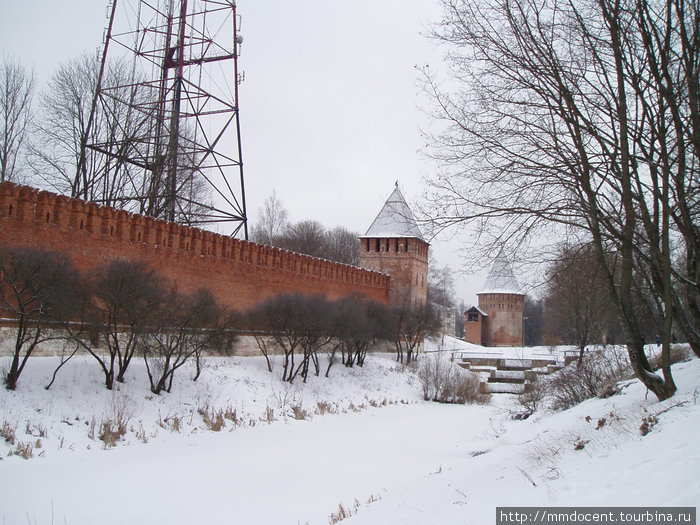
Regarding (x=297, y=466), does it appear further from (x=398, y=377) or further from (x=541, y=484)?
(x=398, y=377)

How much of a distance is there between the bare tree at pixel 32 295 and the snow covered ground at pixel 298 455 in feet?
1.95

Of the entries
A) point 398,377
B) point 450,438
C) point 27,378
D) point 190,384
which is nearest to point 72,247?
point 27,378

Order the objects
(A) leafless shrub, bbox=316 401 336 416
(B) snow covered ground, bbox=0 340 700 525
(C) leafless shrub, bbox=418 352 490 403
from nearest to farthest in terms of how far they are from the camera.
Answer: (B) snow covered ground, bbox=0 340 700 525 → (A) leafless shrub, bbox=316 401 336 416 → (C) leafless shrub, bbox=418 352 490 403

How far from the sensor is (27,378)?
10.7 m

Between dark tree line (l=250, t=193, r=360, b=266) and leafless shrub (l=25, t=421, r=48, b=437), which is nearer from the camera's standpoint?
leafless shrub (l=25, t=421, r=48, b=437)

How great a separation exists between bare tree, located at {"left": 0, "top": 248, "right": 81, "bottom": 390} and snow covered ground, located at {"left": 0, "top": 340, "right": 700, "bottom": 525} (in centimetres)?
59

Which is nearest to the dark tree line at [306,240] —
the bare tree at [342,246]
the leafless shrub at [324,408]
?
the bare tree at [342,246]

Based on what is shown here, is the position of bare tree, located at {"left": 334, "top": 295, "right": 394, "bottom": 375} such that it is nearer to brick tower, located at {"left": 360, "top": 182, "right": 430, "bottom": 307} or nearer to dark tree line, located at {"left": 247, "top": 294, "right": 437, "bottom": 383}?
dark tree line, located at {"left": 247, "top": 294, "right": 437, "bottom": 383}

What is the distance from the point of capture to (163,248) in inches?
582

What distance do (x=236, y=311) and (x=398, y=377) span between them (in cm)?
778

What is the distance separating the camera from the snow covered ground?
13.5 feet

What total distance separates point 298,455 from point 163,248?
22.8 ft

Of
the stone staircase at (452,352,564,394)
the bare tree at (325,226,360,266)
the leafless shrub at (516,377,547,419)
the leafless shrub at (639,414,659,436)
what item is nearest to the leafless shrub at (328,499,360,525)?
the leafless shrub at (639,414,659,436)

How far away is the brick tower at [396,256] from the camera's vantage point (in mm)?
28422
